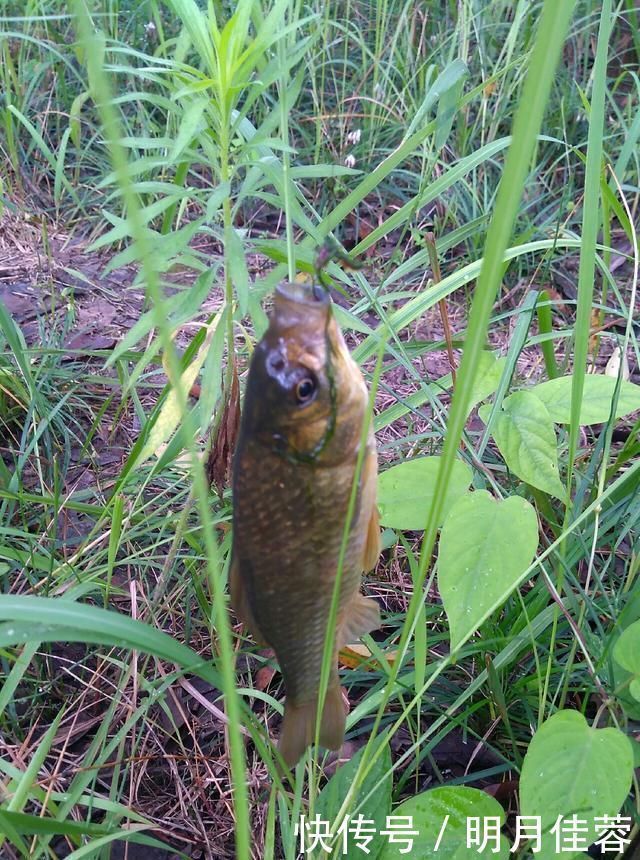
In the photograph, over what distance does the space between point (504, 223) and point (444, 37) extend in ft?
10.2

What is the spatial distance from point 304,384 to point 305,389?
0.01m

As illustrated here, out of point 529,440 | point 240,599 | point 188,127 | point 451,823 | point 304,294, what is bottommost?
point 451,823

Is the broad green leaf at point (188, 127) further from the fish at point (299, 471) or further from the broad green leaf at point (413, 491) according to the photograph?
the broad green leaf at point (413, 491)

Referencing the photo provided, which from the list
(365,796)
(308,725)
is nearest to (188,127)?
(308,725)

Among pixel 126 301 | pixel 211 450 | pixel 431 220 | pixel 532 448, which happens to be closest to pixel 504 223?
pixel 532 448

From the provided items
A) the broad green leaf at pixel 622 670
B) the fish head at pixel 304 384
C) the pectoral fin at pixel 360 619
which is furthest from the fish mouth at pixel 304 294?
the broad green leaf at pixel 622 670

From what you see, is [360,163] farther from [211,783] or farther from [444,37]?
[211,783]

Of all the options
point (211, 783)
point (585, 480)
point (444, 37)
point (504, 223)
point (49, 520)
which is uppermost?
point (444, 37)

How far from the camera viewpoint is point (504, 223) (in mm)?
731

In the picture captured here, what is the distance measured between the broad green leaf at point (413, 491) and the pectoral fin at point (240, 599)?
27 centimetres

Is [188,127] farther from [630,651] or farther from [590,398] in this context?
[630,651]

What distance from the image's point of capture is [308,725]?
3.93 ft

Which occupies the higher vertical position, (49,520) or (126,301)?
(126,301)

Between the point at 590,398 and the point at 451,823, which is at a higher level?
the point at 590,398
